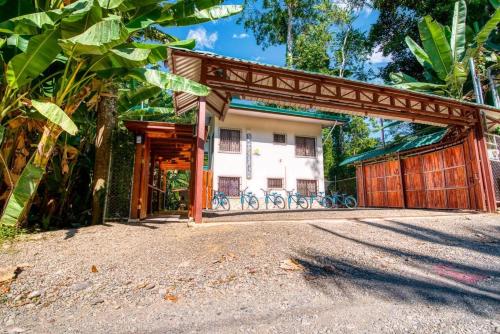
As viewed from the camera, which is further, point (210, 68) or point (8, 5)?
point (210, 68)

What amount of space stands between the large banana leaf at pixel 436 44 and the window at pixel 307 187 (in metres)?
8.12

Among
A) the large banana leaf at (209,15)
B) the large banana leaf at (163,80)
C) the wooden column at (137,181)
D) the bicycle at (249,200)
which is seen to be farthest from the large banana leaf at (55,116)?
the bicycle at (249,200)

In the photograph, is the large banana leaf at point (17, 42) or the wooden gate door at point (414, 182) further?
the wooden gate door at point (414, 182)

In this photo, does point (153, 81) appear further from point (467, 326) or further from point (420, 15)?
point (420, 15)

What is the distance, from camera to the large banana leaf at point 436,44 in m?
10.8

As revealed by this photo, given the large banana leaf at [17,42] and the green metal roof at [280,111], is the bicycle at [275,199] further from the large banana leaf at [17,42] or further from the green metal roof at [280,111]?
the large banana leaf at [17,42]

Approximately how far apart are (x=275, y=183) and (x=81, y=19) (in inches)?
476

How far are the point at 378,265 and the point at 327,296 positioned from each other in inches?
51.9

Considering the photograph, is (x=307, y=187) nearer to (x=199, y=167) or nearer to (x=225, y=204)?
(x=225, y=204)

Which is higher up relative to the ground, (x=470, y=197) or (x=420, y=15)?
(x=420, y=15)

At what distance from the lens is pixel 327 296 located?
2869 mm

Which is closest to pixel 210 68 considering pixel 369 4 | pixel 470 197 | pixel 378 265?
pixel 378 265

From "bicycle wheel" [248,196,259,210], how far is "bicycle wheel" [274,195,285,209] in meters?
1.03

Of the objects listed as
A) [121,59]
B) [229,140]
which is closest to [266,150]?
[229,140]
